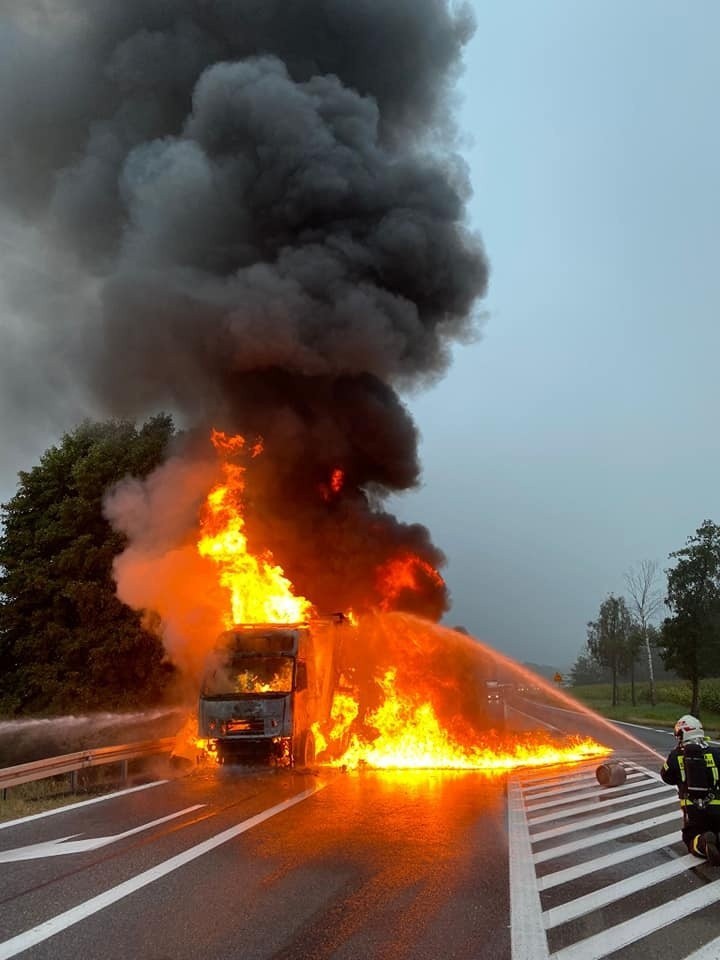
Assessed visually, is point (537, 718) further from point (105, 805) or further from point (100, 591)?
point (105, 805)

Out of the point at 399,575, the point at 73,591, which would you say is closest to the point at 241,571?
the point at 399,575

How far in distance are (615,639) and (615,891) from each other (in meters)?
37.0

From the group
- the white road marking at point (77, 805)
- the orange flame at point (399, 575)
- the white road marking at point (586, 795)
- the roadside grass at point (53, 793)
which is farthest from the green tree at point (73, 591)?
the white road marking at point (586, 795)

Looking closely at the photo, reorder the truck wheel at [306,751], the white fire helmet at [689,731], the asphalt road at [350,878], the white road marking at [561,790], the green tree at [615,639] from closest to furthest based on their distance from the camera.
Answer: the asphalt road at [350,878] < the white fire helmet at [689,731] < the white road marking at [561,790] < the truck wheel at [306,751] < the green tree at [615,639]

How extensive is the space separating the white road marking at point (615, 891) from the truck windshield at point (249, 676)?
7978 millimetres

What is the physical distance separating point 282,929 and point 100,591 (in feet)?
58.7

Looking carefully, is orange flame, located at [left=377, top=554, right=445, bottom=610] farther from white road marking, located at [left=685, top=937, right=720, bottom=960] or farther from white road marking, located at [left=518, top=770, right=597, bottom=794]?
white road marking, located at [left=685, top=937, right=720, bottom=960]

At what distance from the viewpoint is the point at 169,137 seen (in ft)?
66.3

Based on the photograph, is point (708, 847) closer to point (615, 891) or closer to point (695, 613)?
point (615, 891)

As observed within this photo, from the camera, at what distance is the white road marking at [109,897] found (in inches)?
193

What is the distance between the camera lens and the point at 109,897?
5.84 meters

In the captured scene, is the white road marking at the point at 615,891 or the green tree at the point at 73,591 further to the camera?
the green tree at the point at 73,591

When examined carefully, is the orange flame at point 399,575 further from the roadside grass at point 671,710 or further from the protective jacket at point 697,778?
the protective jacket at point 697,778

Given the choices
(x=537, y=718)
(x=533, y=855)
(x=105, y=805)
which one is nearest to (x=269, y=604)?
(x=105, y=805)
